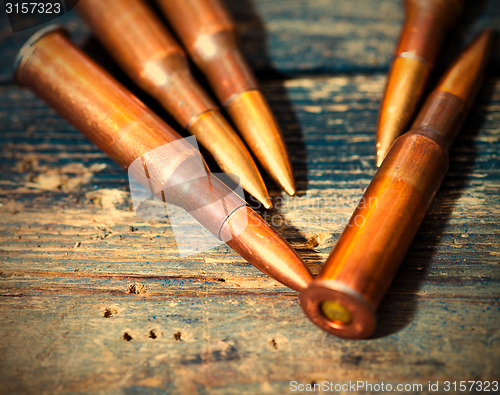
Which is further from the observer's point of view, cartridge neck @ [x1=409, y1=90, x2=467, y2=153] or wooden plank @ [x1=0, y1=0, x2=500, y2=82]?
wooden plank @ [x1=0, y1=0, x2=500, y2=82]

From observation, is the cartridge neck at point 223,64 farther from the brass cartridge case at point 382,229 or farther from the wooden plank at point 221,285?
the brass cartridge case at point 382,229

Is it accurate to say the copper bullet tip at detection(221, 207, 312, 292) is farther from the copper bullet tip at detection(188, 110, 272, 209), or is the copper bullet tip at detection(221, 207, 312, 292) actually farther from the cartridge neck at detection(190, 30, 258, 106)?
the cartridge neck at detection(190, 30, 258, 106)

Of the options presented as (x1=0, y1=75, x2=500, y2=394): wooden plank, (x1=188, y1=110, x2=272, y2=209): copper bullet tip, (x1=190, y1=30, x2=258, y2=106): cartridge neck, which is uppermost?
(x1=190, y1=30, x2=258, y2=106): cartridge neck

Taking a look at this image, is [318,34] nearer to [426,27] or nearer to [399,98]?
[426,27]

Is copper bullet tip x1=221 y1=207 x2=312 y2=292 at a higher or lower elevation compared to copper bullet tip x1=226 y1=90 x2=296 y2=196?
lower

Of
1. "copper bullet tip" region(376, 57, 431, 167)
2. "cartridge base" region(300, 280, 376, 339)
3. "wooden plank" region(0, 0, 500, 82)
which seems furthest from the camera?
"wooden plank" region(0, 0, 500, 82)

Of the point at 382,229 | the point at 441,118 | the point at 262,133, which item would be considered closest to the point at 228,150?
the point at 262,133

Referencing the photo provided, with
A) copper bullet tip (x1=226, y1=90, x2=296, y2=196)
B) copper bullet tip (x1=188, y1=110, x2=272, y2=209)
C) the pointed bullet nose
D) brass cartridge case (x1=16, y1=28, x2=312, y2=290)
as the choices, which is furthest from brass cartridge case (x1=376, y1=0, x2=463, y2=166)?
brass cartridge case (x1=16, y1=28, x2=312, y2=290)
